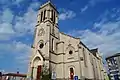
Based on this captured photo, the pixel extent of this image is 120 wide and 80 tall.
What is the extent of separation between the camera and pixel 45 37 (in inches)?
1296

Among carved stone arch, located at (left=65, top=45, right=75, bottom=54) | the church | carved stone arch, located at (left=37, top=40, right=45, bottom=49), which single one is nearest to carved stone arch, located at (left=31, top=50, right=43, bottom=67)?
the church

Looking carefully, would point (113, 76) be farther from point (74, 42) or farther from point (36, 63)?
point (36, 63)

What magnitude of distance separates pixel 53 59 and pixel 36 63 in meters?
4.18

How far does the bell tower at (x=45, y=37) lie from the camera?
30.3m

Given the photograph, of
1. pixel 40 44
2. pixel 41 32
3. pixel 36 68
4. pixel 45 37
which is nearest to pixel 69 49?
pixel 45 37

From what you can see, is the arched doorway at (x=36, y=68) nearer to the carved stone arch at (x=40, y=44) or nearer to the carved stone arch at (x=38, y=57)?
the carved stone arch at (x=38, y=57)

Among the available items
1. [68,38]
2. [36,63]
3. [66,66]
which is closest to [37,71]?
[36,63]

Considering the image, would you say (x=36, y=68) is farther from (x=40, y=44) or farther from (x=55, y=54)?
(x=40, y=44)

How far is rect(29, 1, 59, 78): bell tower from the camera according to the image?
30.3m

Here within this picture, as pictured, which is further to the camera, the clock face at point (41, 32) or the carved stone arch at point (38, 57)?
the clock face at point (41, 32)

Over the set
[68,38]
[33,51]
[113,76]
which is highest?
[68,38]

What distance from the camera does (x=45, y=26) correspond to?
34281mm

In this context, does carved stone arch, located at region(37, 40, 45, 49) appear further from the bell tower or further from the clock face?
the clock face

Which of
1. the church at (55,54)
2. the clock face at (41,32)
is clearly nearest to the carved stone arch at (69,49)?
the church at (55,54)
